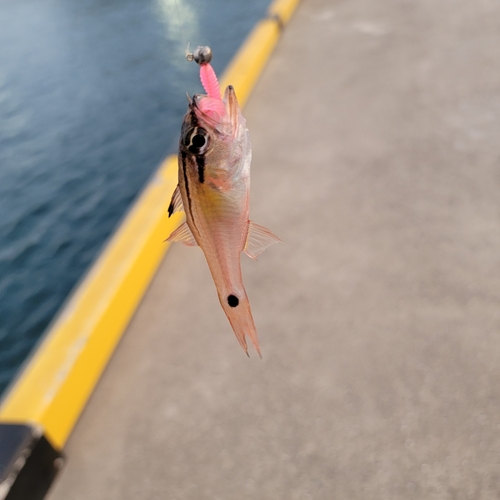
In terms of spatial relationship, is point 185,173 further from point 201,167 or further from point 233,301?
point 233,301

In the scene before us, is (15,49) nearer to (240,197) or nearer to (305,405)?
(305,405)

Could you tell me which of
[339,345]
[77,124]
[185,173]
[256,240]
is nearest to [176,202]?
[185,173]

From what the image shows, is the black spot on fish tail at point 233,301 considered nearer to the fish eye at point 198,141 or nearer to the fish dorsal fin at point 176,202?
the fish dorsal fin at point 176,202

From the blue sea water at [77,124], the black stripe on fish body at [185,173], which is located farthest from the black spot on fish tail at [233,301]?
the blue sea water at [77,124]

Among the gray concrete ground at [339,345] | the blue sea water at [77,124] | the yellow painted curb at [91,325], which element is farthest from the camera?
the blue sea water at [77,124]

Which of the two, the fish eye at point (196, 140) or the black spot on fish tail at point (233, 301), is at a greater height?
the fish eye at point (196, 140)

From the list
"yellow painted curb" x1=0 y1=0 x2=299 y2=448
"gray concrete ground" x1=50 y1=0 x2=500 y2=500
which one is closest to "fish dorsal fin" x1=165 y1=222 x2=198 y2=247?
"gray concrete ground" x1=50 y1=0 x2=500 y2=500

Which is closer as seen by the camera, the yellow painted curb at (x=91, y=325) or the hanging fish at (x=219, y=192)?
the hanging fish at (x=219, y=192)
